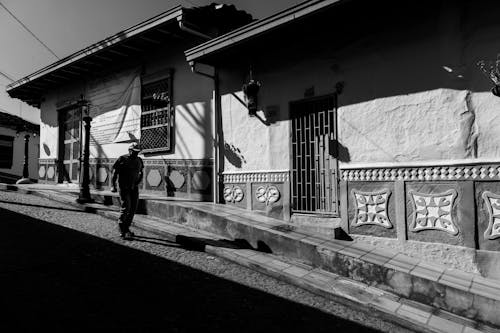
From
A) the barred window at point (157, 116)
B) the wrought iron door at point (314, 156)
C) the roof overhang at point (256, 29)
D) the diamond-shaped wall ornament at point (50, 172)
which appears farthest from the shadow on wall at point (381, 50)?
the diamond-shaped wall ornament at point (50, 172)

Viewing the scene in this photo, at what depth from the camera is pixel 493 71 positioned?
461 cm

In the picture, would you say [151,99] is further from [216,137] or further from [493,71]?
[493,71]

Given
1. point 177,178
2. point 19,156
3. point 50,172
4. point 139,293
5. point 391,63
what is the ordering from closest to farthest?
Answer: 1. point 139,293
2. point 391,63
3. point 177,178
4. point 50,172
5. point 19,156

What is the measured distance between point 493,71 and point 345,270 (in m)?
3.47

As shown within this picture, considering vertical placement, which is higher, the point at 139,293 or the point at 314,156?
the point at 314,156

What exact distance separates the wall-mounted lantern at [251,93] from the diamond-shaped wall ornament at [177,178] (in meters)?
2.77

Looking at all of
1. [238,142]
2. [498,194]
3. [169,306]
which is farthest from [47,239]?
[498,194]

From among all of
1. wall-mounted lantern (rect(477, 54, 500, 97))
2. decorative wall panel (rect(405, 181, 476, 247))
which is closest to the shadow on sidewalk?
decorative wall panel (rect(405, 181, 476, 247))

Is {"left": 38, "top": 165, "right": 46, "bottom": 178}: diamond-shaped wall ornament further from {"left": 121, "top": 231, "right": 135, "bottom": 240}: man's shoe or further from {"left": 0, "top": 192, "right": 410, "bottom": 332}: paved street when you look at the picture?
{"left": 121, "top": 231, "right": 135, "bottom": 240}: man's shoe

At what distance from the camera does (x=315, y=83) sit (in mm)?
6406

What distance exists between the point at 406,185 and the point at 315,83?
8.32 ft

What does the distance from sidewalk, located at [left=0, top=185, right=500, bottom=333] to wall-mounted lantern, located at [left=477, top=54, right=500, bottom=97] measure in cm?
255

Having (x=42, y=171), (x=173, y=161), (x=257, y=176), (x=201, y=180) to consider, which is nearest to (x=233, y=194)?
(x=257, y=176)

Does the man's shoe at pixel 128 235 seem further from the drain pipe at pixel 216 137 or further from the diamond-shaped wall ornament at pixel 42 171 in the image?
the diamond-shaped wall ornament at pixel 42 171
